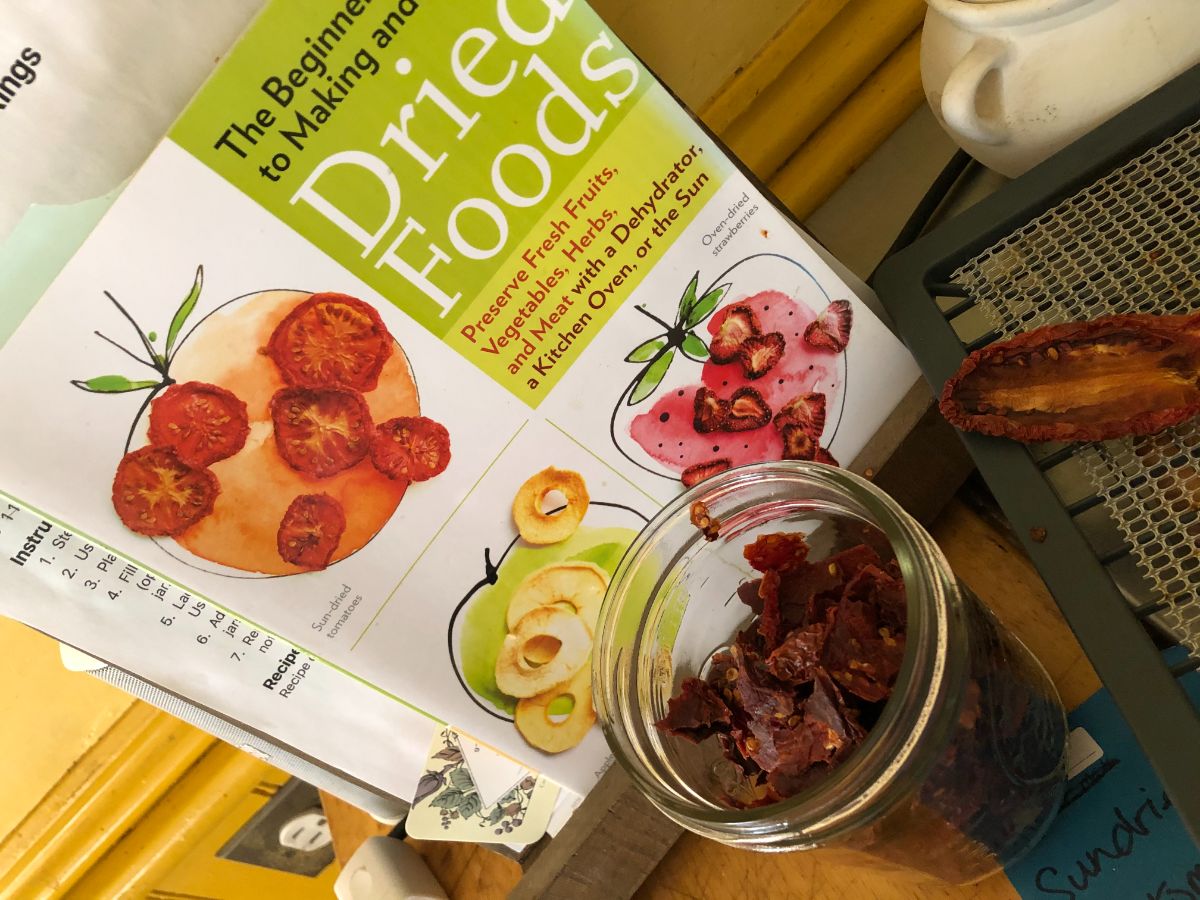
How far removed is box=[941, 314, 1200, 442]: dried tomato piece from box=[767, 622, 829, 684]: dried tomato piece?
0.36ft

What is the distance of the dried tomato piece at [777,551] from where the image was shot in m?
0.39

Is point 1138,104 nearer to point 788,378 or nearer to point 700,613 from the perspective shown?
point 788,378

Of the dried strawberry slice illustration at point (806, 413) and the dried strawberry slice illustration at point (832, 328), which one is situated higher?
the dried strawberry slice illustration at point (832, 328)

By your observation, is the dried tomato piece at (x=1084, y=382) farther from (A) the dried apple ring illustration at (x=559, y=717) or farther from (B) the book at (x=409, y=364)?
(A) the dried apple ring illustration at (x=559, y=717)

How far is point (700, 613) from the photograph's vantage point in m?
0.42

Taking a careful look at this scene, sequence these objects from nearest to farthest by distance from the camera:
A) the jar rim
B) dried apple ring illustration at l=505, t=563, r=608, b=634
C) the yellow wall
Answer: the jar rim
dried apple ring illustration at l=505, t=563, r=608, b=634
the yellow wall

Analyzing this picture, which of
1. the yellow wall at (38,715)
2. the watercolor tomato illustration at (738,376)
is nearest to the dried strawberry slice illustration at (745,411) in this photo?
the watercolor tomato illustration at (738,376)

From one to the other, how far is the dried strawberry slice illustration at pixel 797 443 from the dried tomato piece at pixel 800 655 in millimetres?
127

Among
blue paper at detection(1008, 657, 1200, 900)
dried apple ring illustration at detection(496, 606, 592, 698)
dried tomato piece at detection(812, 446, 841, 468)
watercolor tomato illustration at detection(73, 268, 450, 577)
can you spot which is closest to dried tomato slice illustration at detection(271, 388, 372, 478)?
watercolor tomato illustration at detection(73, 268, 450, 577)

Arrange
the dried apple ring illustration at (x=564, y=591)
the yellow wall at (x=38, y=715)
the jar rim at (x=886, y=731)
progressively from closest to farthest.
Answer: the jar rim at (x=886, y=731) < the dried apple ring illustration at (x=564, y=591) < the yellow wall at (x=38, y=715)

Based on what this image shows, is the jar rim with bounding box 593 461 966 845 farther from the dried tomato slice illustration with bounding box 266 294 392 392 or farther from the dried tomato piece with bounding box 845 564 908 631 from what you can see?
the dried tomato slice illustration with bounding box 266 294 392 392

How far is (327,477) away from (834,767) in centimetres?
22

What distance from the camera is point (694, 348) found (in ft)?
1.40

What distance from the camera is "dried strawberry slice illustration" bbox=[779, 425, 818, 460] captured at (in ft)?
1.47
